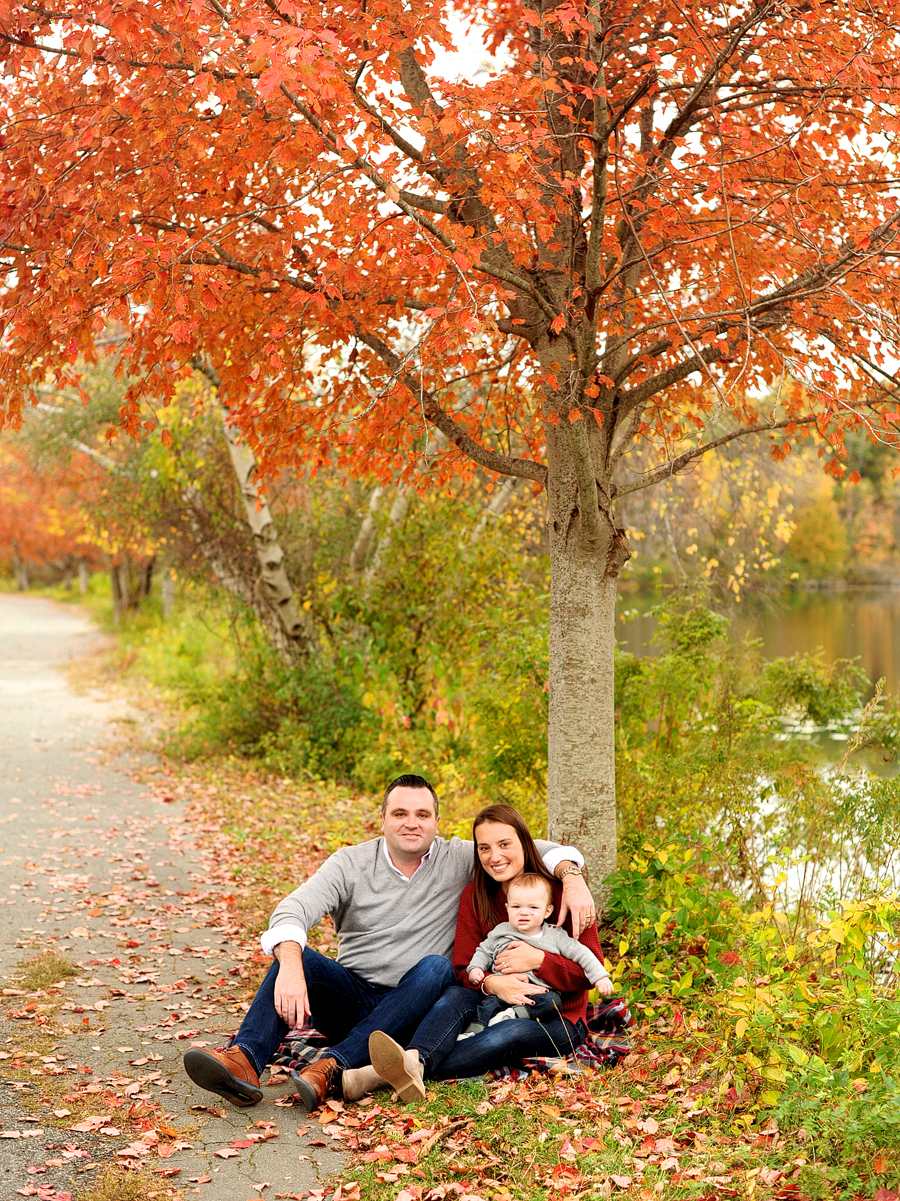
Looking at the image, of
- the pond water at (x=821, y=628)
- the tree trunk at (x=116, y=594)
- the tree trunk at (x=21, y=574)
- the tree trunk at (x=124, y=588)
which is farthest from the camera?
the tree trunk at (x=21, y=574)

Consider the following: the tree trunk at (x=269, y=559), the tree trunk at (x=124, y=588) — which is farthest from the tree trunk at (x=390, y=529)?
the tree trunk at (x=124, y=588)

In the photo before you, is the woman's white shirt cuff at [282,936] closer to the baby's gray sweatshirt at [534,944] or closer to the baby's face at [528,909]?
the baby's gray sweatshirt at [534,944]

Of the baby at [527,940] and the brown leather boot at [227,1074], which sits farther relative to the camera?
the baby at [527,940]

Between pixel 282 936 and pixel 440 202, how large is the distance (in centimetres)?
328

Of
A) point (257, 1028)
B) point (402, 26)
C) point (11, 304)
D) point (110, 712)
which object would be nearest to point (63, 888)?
point (257, 1028)

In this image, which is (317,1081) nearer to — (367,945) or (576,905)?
(367,945)

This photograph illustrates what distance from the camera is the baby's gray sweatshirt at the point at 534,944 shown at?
162 inches

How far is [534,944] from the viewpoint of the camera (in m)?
4.19

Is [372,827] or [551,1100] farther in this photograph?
[372,827]

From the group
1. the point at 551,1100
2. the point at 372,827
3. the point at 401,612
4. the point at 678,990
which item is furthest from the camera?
the point at 401,612

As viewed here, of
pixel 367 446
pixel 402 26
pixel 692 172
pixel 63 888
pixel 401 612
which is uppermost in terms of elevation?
pixel 402 26

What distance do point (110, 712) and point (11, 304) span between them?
11.3 m

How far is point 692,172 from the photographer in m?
5.06

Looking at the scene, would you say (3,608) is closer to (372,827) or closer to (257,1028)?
(372,827)
